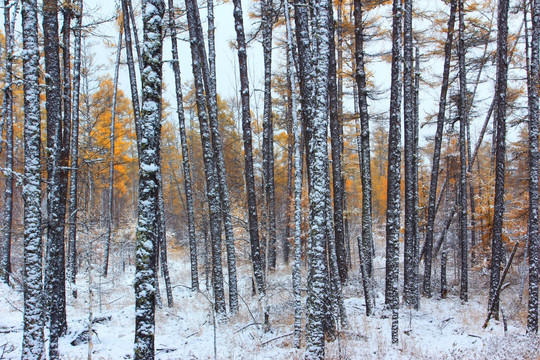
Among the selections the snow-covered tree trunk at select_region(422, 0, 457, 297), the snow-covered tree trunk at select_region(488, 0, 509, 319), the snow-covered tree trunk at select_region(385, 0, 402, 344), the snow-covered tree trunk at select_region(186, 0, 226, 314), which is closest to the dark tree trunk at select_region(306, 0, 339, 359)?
the snow-covered tree trunk at select_region(385, 0, 402, 344)

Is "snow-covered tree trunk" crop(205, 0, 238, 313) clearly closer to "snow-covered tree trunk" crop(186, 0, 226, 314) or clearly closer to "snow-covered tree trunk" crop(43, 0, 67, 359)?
"snow-covered tree trunk" crop(186, 0, 226, 314)

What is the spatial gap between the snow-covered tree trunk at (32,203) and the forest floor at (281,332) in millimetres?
1359

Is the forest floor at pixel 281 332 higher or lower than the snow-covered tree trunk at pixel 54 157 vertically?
lower

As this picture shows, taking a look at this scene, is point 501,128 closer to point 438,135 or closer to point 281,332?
point 438,135

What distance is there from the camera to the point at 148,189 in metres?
5.69

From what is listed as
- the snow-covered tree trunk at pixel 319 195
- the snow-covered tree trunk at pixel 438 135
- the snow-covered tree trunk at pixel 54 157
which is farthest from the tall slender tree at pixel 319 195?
the snow-covered tree trunk at pixel 438 135

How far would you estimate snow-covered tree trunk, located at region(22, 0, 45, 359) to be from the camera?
21.4 ft

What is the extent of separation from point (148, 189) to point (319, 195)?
3.18m

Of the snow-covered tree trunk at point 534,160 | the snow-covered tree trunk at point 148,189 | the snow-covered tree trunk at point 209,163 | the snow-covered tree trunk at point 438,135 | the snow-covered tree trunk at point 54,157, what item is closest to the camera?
the snow-covered tree trunk at point 148,189

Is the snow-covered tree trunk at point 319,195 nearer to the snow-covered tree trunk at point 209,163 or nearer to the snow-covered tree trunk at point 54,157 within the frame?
the snow-covered tree trunk at point 209,163

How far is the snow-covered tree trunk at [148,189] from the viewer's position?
5431mm

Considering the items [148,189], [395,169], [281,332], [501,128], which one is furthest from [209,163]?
[501,128]

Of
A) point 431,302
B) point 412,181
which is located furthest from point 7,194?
point 431,302

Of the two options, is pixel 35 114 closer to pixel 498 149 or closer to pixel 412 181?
pixel 412 181
